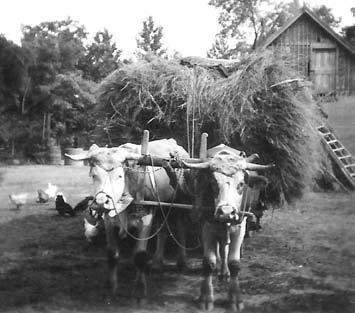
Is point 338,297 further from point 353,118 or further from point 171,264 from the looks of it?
point 353,118

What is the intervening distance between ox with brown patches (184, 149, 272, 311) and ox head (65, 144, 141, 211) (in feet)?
1.98

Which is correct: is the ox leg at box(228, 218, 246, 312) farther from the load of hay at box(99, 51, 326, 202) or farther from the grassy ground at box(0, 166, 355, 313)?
the load of hay at box(99, 51, 326, 202)

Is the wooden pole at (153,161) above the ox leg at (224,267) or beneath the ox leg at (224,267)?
above

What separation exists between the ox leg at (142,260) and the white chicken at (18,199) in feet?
6.71

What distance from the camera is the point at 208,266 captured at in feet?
13.6

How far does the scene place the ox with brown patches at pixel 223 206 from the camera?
12.5 feet

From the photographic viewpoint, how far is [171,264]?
548 centimetres

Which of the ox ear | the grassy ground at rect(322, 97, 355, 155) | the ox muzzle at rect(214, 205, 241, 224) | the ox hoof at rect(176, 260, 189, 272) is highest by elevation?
the grassy ground at rect(322, 97, 355, 155)

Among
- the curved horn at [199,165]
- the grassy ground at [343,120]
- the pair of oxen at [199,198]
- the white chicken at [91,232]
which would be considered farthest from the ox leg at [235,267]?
the grassy ground at [343,120]

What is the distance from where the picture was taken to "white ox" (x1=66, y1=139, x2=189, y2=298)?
162 inches

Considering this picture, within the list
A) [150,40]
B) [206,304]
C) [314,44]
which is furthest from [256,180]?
[314,44]

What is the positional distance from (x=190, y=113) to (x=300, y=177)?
139 cm

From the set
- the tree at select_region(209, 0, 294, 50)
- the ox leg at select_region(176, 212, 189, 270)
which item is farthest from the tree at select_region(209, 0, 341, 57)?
the ox leg at select_region(176, 212, 189, 270)

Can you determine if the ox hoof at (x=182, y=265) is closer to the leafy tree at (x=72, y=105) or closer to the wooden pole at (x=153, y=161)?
the wooden pole at (x=153, y=161)
